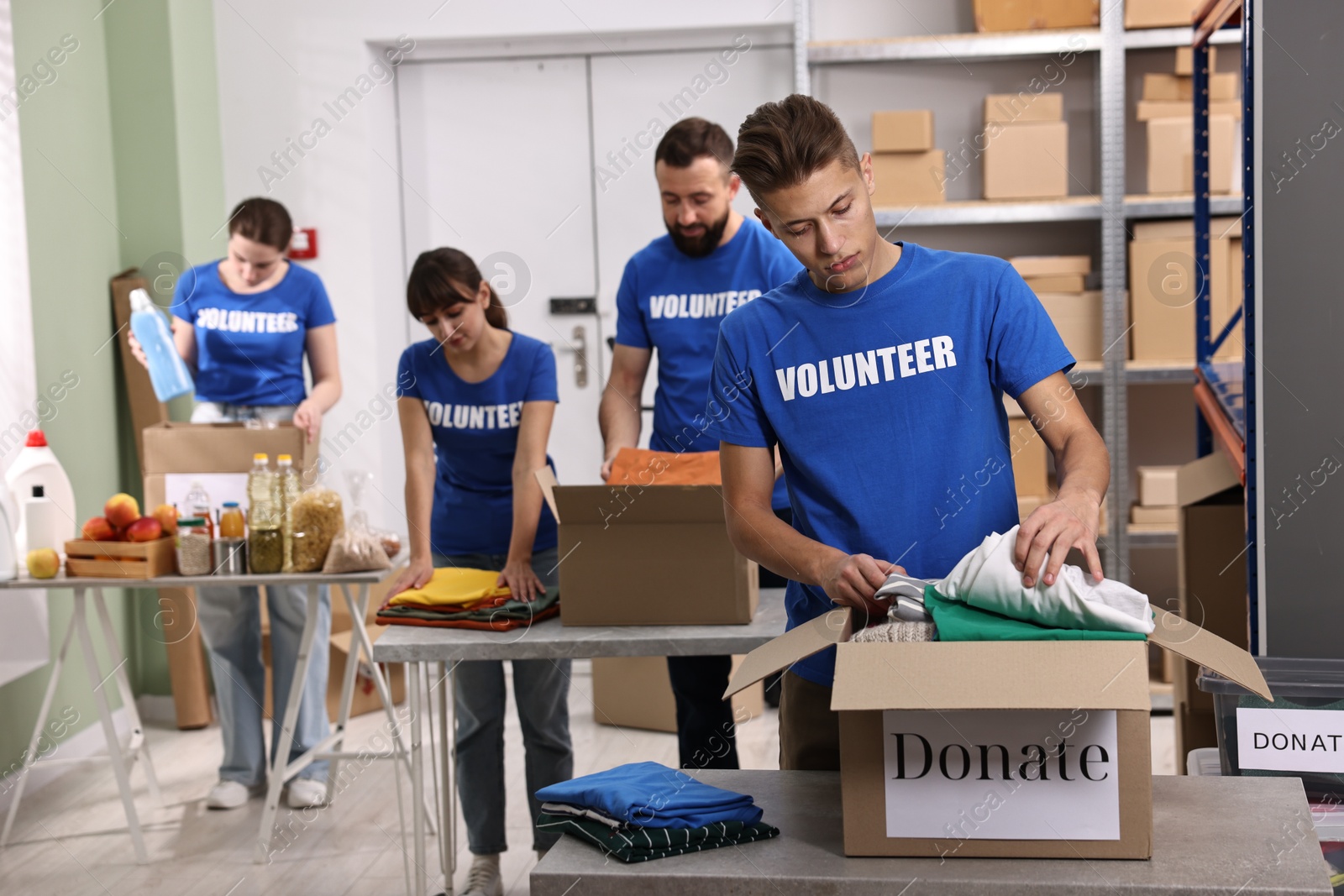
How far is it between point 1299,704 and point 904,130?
254 centimetres

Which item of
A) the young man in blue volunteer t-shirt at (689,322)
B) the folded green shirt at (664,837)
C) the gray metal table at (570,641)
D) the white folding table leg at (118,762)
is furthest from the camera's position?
the white folding table leg at (118,762)

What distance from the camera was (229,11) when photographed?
4344 millimetres

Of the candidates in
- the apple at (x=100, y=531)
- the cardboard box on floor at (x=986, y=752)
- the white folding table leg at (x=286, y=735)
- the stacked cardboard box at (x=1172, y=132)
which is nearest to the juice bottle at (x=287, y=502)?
the white folding table leg at (x=286, y=735)

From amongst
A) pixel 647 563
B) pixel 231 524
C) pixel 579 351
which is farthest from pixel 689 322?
pixel 579 351

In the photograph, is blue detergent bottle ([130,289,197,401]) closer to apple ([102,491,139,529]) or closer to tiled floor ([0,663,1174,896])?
apple ([102,491,139,529])

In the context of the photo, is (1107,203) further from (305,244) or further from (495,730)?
(305,244)

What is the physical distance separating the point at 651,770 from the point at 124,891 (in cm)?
203

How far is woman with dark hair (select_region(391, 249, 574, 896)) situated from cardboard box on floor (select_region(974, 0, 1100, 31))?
211cm

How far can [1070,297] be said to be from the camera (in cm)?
385

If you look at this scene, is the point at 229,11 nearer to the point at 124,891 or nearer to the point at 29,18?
the point at 29,18

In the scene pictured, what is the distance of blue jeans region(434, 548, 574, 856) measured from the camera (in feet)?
8.71

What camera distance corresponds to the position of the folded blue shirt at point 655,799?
1279mm

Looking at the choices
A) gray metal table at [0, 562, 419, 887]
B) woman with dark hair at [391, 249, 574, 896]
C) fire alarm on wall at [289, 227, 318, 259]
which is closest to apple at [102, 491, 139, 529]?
gray metal table at [0, 562, 419, 887]

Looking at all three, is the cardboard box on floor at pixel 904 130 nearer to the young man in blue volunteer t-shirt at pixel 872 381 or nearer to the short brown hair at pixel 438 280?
the short brown hair at pixel 438 280
